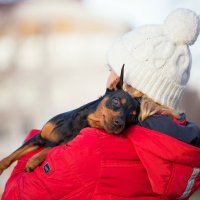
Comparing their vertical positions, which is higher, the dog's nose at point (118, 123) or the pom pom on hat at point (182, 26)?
the pom pom on hat at point (182, 26)

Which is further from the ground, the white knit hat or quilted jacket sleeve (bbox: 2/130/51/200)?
the white knit hat

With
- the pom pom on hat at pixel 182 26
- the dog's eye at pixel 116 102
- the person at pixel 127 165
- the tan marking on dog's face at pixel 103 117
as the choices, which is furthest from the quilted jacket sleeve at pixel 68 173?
the pom pom on hat at pixel 182 26

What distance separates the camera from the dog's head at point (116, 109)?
1.33 m

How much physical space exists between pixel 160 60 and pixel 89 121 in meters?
0.31

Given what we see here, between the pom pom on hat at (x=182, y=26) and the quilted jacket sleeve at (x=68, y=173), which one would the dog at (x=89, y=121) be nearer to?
the quilted jacket sleeve at (x=68, y=173)

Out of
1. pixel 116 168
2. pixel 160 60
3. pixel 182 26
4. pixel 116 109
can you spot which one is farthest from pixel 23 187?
pixel 182 26

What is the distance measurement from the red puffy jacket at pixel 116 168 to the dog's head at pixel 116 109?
145 mm

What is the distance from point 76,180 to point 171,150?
0.85ft

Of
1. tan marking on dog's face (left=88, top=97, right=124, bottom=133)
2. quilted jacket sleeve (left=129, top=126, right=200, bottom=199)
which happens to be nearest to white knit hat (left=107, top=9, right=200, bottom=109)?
tan marking on dog's face (left=88, top=97, right=124, bottom=133)

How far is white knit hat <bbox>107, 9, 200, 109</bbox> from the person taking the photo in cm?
133

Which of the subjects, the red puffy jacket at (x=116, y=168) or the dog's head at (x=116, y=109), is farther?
the dog's head at (x=116, y=109)

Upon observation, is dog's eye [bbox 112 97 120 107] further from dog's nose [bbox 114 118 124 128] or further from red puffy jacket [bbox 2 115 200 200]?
red puffy jacket [bbox 2 115 200 200]

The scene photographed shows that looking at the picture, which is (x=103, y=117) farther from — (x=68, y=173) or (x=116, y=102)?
(x=68, y=173)

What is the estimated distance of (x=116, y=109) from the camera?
1.38 metres
